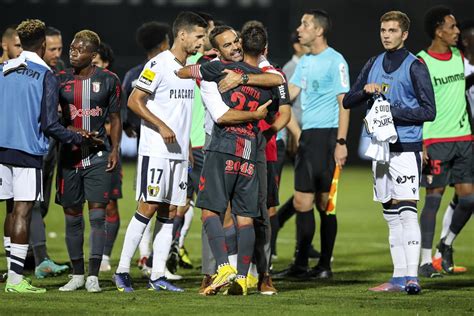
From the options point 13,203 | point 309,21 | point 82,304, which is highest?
point 309,21

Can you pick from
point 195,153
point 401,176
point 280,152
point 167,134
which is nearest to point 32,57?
point 167,134

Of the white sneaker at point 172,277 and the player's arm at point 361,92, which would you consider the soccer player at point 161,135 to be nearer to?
the white sneaker at point 172,277

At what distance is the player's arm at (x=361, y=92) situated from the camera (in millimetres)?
9773

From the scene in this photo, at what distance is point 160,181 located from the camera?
988cm

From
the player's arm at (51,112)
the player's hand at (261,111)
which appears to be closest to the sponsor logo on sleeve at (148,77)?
the player's arm at (51,112)

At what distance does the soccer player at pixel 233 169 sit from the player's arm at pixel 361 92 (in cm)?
86

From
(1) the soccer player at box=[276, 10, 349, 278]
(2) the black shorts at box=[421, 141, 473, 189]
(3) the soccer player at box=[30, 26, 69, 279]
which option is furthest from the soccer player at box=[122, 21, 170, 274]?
(2) the black shorts at box=[421, 141, 473, 189]

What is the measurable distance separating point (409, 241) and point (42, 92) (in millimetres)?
3288

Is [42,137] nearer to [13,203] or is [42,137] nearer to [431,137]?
[13,203]

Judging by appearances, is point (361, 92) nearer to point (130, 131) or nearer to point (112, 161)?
point (112, 161)

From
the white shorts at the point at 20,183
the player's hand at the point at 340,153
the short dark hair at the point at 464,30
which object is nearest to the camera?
the white shorts at the point at 20,183

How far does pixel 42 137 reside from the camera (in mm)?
9602

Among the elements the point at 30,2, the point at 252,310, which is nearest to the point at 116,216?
the point at 252,310

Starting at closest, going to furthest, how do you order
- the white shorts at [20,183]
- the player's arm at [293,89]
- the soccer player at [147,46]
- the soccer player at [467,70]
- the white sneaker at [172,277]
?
the white shorts at [20,183], the white sneaker at [172,277], the player's arm at [293,89], the soccer player at [147,46], the soccer player at [467,70]
